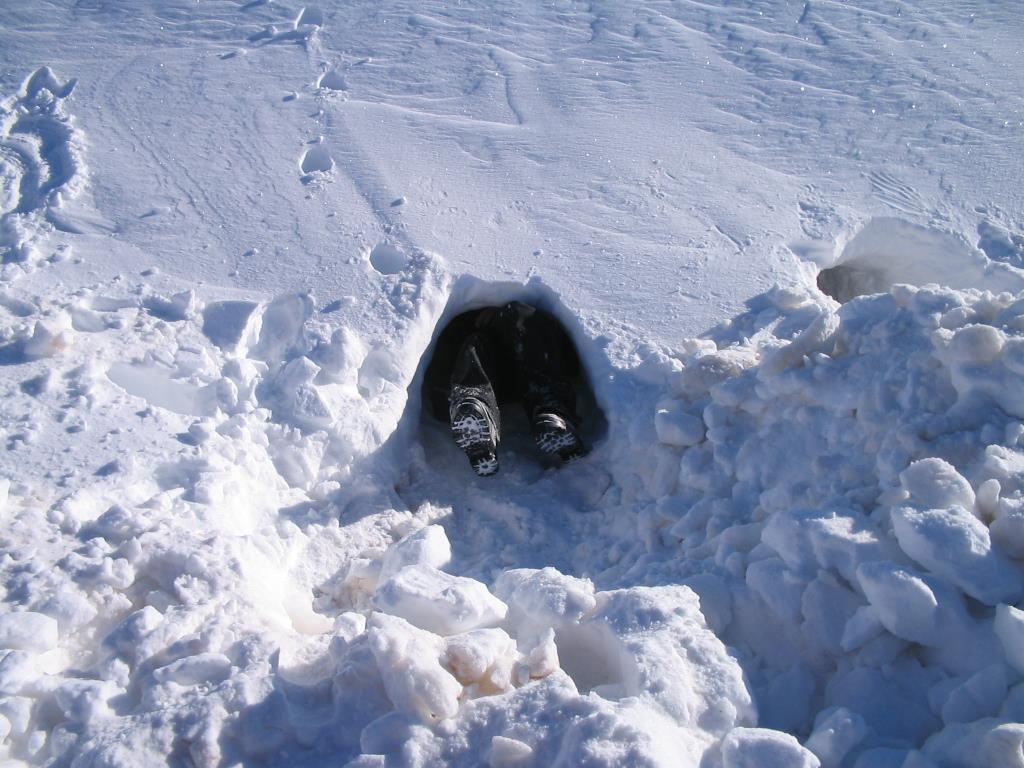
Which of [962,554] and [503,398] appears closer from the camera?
[962,554]

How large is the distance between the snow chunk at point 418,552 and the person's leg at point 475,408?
1.52 feet

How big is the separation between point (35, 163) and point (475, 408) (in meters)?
2.48

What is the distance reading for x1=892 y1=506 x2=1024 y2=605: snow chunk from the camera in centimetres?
179

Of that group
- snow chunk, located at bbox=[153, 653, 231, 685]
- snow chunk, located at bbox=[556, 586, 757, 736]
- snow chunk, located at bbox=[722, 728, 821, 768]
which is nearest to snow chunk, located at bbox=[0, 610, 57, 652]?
snow chunk, located at bbox=[153, 653, 231, 685]

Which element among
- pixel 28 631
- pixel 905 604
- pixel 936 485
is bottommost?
pixel 28 631

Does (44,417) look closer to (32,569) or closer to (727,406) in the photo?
(32,569)

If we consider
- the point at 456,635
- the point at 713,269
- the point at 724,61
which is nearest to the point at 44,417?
the point at 456,635

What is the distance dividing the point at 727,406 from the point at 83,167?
3.12 meters

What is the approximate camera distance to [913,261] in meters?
3.68

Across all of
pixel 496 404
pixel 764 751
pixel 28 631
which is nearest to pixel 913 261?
pixel 496 404

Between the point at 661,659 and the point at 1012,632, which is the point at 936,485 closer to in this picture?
the point at 1012,632

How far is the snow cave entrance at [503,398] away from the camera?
326 centimetres

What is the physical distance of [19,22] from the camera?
450 centimetres

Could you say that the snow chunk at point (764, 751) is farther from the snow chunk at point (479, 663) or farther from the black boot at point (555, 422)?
the black boot at point (555, 422)
